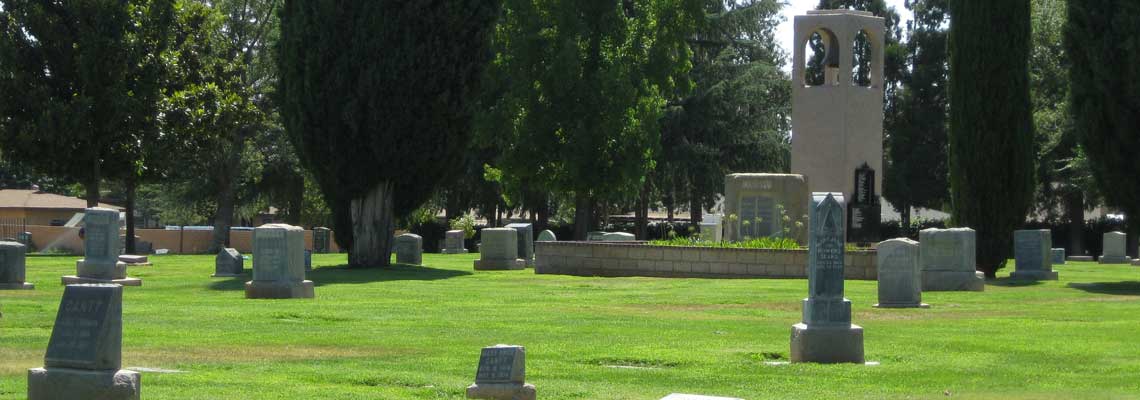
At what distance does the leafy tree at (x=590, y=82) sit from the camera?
40.3 m

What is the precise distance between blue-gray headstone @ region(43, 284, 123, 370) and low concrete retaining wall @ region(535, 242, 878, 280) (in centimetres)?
1988

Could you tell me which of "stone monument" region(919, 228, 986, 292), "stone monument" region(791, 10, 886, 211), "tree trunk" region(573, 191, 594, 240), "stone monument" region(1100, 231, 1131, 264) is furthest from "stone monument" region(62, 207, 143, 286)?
"stone monument" region(1100, 231, 1131, 264)

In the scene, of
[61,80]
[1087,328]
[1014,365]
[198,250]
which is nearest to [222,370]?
[1014,365]

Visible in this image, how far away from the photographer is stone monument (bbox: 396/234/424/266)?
35.5m

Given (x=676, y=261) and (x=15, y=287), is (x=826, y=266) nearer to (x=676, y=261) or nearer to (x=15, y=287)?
(x=15, y=287)

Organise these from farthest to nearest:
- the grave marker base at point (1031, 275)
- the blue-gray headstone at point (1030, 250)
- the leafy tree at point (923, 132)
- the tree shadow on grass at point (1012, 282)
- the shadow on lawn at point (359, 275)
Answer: the leafy tree at point (923, 132) → the blue-gray headstone at point (1030, 250) → the grave marker base at point (1031, 275) → the tree shadow on grass at point (1012, 282) → the shadow on lawn at point (359, 275)

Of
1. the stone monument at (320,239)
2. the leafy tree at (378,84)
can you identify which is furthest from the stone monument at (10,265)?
the stone monument at (320,239)

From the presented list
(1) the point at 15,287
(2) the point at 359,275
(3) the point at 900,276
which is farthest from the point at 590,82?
(3) the point at 900,276

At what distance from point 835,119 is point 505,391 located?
86.4 feet

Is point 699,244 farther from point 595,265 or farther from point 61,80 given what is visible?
point 61,80

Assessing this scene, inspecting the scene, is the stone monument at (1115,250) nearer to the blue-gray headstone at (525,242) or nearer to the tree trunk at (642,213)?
the tree trunk at (642,213)

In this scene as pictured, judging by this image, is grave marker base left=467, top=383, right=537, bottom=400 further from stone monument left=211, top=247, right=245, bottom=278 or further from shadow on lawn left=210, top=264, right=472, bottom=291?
stone monument left=211, top=247, right=245, bottom=278

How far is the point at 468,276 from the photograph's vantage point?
96.9ft

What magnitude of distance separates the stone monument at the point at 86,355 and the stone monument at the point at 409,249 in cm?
2616
